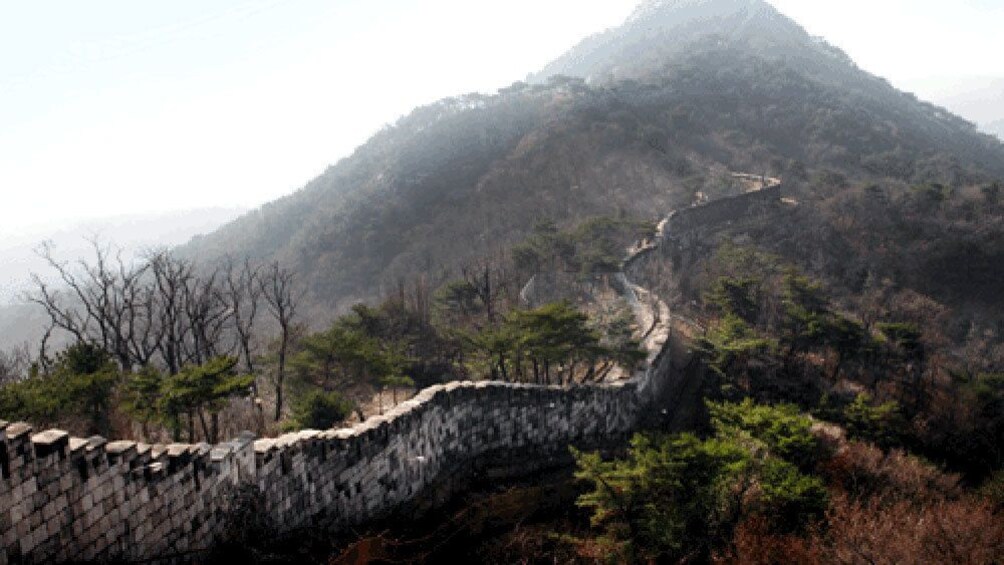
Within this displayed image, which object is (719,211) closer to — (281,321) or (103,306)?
(281,321)

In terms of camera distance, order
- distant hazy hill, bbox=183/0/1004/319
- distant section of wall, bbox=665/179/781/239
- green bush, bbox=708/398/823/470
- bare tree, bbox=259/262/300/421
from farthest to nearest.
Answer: distant hazy hill, bbox=183/0/1004/319, distant section of wall, bbox=665/179/781/239, bare tree, bbox=259/262/300/421, green bush, bbox=708/398/823/470

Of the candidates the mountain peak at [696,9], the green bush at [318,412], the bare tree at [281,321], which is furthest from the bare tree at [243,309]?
the mountain peak at [696,9]

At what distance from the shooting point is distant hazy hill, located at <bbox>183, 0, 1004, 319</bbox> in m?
52.4

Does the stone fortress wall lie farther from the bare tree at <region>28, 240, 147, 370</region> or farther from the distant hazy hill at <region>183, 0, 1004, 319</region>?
the distant hazy hill at <region>183, 0, 1004, 319</region>

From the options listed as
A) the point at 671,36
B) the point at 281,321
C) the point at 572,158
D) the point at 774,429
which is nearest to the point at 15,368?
the point at 281,321

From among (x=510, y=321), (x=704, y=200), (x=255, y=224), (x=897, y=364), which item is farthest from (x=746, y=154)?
(x=255, y=224)

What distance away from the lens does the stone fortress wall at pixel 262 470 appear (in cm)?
586

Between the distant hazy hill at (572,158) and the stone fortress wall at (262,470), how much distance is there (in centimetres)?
3071

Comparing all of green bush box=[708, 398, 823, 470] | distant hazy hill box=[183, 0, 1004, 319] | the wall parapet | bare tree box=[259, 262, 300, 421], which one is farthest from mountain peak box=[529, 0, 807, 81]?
the wall parapet

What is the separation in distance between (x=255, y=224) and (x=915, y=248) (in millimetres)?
66792

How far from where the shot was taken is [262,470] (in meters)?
8.23

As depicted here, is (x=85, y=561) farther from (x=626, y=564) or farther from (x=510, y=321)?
(x=510, y=321)

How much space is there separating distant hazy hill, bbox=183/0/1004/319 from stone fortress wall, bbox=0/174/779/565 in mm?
30705

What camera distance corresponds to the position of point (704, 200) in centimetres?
4425
